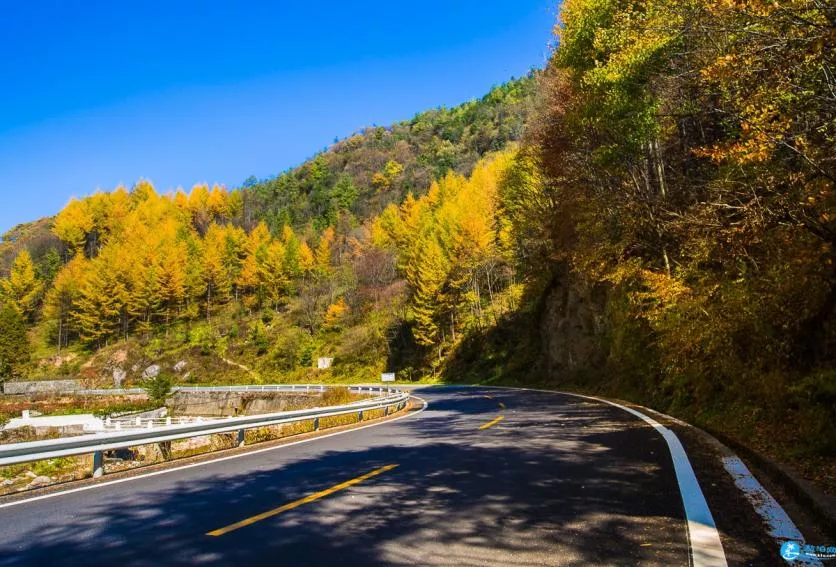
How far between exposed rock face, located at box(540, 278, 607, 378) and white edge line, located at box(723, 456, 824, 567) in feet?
59.8

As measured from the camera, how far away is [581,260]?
1958 cm

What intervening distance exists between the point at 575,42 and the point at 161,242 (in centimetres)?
9224

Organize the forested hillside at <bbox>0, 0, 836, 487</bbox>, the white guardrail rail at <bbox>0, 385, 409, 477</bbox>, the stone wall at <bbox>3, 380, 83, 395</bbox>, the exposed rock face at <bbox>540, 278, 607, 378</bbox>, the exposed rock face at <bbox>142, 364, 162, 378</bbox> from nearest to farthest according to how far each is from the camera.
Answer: the white guardrail rail at <bbox>0, 385, 409, 477</bbox>, the forested hillside at <bbox>0, 0, 836, 487</bbox>, the exposed rock face at <bbox>540, 278, 607, 378</bbox>, the stone wall at <bbox>3, 380, 83, 395</bbox>, the exposed rock face at <bbox>142, 364, 162, 378</bbox>

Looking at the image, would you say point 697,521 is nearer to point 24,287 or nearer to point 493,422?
point 493,422

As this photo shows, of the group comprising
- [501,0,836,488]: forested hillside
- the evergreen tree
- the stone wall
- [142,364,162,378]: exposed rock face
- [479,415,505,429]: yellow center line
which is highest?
the evergreen tree

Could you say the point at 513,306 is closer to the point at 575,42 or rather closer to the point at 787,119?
the point at 575,42

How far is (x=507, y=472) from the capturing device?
646 centimetres

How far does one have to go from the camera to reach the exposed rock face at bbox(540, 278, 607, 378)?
25.0 meters

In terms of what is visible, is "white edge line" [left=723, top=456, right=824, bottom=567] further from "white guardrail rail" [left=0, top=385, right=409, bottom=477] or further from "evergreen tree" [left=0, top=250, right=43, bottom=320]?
"evergreen tree" [left=0, top=250, right=43, bottom=320]

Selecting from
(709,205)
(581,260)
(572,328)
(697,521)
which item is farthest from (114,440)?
(572,328)

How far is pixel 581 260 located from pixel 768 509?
1565cm

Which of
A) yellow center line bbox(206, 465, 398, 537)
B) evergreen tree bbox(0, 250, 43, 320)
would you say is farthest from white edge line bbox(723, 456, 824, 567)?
evergreen tree bbox(0, 250, 43, 320)

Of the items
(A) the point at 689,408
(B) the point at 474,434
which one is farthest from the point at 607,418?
(B) the point at 474,434

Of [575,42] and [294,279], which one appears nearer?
[575,42]
